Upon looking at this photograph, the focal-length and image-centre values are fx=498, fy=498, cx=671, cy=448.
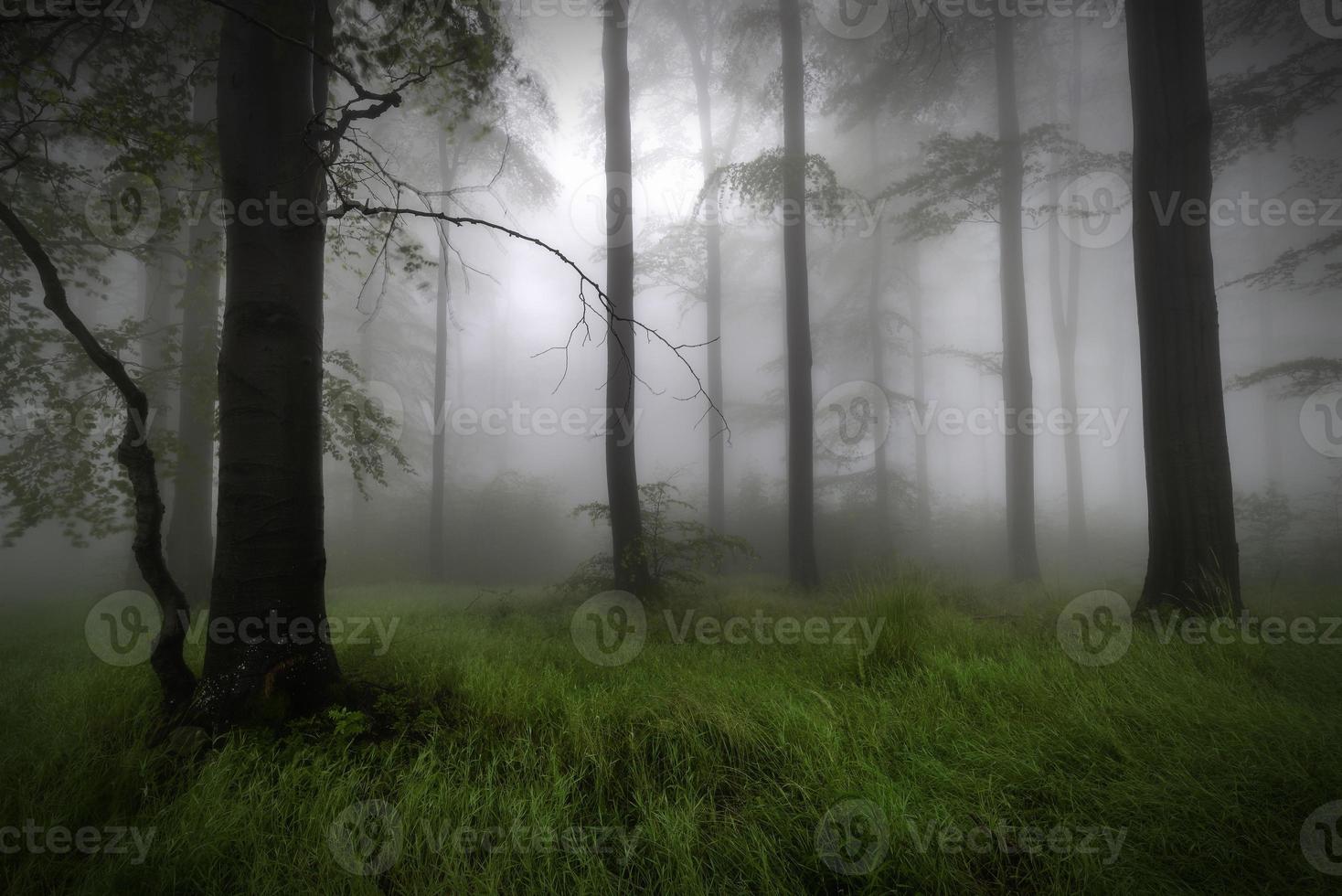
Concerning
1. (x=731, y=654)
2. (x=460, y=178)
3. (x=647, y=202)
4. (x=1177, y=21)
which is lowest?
(x=731, y=654)

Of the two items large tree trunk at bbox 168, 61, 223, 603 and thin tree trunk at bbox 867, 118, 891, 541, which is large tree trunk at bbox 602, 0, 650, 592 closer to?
large tree trunk at bbox 168, 61, 223, 603

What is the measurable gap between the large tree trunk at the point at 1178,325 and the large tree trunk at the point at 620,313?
16.1 feet

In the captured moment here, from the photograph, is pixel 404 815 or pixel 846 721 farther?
pixel 846 721

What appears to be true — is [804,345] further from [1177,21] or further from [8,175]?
[8,175]

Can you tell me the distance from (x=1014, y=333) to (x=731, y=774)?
33.2 ft

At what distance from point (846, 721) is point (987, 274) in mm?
22701

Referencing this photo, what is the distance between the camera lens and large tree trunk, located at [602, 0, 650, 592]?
606 centimetres

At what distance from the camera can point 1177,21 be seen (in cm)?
443

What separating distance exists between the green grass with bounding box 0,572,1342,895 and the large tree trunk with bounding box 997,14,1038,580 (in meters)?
6.37

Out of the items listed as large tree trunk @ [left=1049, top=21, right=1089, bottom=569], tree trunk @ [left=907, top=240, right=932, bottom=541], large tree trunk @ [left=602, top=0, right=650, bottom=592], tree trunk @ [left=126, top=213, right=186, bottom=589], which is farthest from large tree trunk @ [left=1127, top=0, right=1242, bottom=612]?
tree trunk @ [left=907, top=240, right=932, bottom=541]

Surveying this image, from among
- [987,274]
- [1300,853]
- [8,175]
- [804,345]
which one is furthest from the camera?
[987,274]

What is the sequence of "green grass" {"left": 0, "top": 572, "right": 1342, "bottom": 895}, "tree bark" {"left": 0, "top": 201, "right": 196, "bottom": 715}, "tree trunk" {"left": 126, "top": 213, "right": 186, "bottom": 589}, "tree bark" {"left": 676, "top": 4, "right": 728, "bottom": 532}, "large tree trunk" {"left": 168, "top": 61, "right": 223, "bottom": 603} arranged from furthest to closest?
1. "tree bark" {"left": 676, "top": 4, "right": 728, "bottom": 532}
2. "large tree trunk" {"left": 168, "top": 61, "right": 223, "bottom": 603}
3. "tree trunk" {"left": 126, "top": 213, "right": 186, "bottom": 589}
4. "tree bark" {"left": 0, "top": 201, "right": 196, "bottom": 715}
5. "green grass" {"left": 0, "top": 572, "right": 1342, "bottom": 895}

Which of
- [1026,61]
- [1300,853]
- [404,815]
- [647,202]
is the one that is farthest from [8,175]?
[1026,61]

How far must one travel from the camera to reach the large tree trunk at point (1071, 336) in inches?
523
